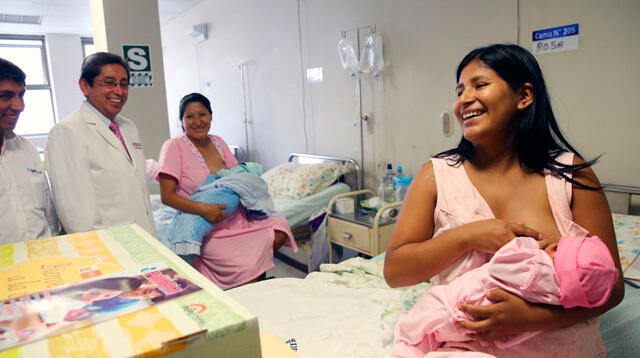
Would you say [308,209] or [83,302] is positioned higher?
[83,302]

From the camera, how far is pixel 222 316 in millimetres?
581

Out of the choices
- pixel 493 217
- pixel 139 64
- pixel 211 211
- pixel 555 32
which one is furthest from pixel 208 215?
pixel 555 32

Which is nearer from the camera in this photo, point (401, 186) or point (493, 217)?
point (493, 217)

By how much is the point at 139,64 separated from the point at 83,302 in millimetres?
3562

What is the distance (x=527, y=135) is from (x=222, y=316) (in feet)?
3.50

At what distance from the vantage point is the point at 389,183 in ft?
11.1

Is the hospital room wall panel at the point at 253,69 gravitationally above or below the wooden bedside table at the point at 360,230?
above

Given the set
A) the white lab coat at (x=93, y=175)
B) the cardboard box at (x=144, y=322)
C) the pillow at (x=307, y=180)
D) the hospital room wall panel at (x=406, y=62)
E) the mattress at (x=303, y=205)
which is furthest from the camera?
the pillow at (x=307, y=180)

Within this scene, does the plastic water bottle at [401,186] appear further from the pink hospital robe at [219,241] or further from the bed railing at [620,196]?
the bed railing at [620,196]

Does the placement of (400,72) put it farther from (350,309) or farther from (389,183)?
(350,309)

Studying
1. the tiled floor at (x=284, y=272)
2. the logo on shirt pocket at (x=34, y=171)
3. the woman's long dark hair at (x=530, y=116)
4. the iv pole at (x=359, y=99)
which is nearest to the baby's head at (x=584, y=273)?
the woman's long dark hair at (x=530, y=116)

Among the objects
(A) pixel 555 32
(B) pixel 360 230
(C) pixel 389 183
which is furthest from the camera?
(C) pixel 389 183

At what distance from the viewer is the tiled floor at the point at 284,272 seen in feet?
12.3

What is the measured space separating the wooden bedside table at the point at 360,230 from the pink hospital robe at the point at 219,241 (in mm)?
677
